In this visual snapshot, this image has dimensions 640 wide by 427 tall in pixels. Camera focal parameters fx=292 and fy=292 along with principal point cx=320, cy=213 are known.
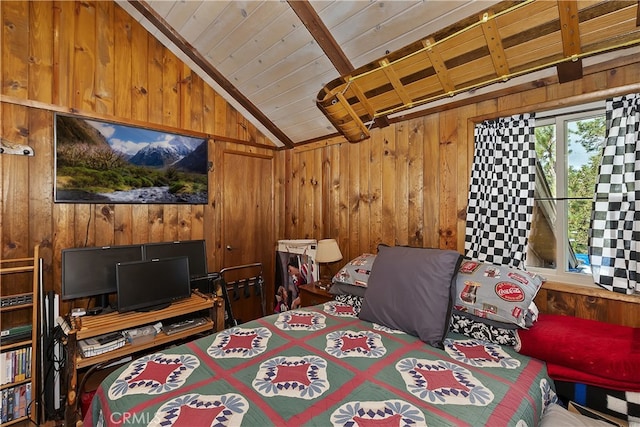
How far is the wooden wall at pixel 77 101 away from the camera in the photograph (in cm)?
212

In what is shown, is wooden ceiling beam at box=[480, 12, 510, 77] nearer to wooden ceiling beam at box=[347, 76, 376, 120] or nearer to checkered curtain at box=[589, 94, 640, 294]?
checkered curtain at box=[589, 94, 640, 294]

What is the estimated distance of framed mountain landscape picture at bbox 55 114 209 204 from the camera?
7.60 feet

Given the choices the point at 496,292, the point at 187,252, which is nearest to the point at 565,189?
the point at 496,292

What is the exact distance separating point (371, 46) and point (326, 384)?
2098 millimetres

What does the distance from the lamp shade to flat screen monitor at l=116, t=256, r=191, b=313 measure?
3.82 feet

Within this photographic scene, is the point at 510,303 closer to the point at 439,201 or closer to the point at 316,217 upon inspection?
the point at 439,201

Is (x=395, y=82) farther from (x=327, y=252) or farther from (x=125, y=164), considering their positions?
(x=125, y=164)

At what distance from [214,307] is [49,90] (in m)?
2.13

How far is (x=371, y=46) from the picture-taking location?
6.76 feet

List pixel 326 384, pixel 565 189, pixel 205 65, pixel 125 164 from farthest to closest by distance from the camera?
1. pixel 205 65
2. pixel 125 164
3. pixel 565 189
4. pixel 326 384

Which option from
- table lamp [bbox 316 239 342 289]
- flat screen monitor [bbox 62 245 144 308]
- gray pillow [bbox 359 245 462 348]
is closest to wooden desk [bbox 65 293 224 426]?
flat screen monitor [bbox 62 245 144 308]

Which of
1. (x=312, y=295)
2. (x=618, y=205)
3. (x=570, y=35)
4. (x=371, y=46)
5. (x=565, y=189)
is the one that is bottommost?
(x=312, y=295)

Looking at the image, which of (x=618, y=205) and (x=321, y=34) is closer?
(x=618, y=205)

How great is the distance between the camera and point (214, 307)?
2.50 metres
